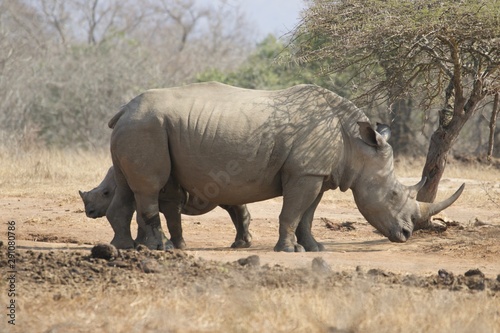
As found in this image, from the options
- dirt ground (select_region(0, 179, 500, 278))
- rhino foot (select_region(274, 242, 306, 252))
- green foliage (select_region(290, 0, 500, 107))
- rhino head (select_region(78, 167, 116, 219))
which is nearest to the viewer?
dirt ground (select_region(0, 179, 500, 278))

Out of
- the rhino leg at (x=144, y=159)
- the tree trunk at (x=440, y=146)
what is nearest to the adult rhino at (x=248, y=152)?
the rhino leg at (x=144, y=159)

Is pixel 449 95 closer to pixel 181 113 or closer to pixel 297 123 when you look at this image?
pixel 297 123

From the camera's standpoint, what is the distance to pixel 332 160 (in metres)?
10.6

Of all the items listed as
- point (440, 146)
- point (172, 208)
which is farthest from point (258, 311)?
point (440, 146)

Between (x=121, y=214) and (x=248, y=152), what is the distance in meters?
1.66

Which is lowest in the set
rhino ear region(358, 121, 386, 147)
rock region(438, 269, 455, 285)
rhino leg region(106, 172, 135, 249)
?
rock region(438, 269, 455, 285)

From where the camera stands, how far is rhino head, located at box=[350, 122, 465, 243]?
429 inches

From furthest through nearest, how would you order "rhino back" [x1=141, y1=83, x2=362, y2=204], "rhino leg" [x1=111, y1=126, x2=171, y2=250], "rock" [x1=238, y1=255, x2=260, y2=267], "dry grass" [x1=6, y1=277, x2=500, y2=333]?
"rhino back" [x1=141, y1=83, x2=362, y2=204], "rhino leg" [x1=111, y1=126, x2=171, y2=250], "rock" [x1=238, y1=255, x2=260, y2=267], "dry grass" [x1=6, y1=277, x2=500, y2=333]

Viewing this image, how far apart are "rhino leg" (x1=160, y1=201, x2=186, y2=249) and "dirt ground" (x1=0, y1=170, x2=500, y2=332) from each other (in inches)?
10.7

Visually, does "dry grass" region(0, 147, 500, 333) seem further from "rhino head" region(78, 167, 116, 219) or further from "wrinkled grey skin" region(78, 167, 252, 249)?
"rhino head" region(78, 167, 116, 219)

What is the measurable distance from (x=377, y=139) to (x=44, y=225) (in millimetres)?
5112

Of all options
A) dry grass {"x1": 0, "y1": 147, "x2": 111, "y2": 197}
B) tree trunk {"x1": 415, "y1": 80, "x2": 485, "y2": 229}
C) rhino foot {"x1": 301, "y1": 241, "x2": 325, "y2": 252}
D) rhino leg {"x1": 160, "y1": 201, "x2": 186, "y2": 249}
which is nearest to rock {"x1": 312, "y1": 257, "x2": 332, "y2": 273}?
rhino foot {"x1": 301, "y1": 241, "x2": 325, "y2": 252}

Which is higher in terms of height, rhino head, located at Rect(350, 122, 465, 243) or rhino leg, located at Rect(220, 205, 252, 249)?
rhino head, located at Rect(350, 122, 465, 243)

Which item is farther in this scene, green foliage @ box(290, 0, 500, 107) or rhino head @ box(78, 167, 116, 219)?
rhino head @ box(78, 167, 116, 219)
